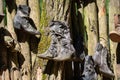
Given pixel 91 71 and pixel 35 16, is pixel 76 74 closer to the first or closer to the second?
pixel 91 71

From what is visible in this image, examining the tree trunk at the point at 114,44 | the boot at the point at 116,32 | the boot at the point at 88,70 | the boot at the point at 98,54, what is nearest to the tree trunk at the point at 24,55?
the boot at the point at 88,70

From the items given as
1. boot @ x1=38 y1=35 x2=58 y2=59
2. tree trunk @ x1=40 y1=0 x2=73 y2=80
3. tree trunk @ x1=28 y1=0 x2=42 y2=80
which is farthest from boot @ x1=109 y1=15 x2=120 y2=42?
tree trunk @ x1=28 y1=0 x2=42 y2=80

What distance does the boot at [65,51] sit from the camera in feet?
19.1

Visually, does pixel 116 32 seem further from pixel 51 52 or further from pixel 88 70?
pixel 51 52

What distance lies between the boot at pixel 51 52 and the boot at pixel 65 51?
54mm

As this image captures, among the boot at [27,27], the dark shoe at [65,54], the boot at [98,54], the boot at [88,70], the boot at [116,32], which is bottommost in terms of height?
the boot at [88,70]

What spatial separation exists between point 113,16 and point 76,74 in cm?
83

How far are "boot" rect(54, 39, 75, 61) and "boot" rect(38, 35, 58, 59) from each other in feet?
0.18

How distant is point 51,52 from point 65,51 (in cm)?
15

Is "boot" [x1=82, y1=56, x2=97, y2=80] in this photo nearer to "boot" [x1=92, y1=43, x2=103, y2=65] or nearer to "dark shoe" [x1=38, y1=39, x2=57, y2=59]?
"boot" [x1=92, y1=43, x2=103, y2=65]

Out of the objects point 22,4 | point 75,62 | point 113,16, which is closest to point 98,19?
point 113,16

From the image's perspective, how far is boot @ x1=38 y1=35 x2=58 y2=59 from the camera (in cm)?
583

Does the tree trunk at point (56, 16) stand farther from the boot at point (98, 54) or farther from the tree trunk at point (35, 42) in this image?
the boot at point (98, 54)

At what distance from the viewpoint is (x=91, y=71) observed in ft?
20.7
